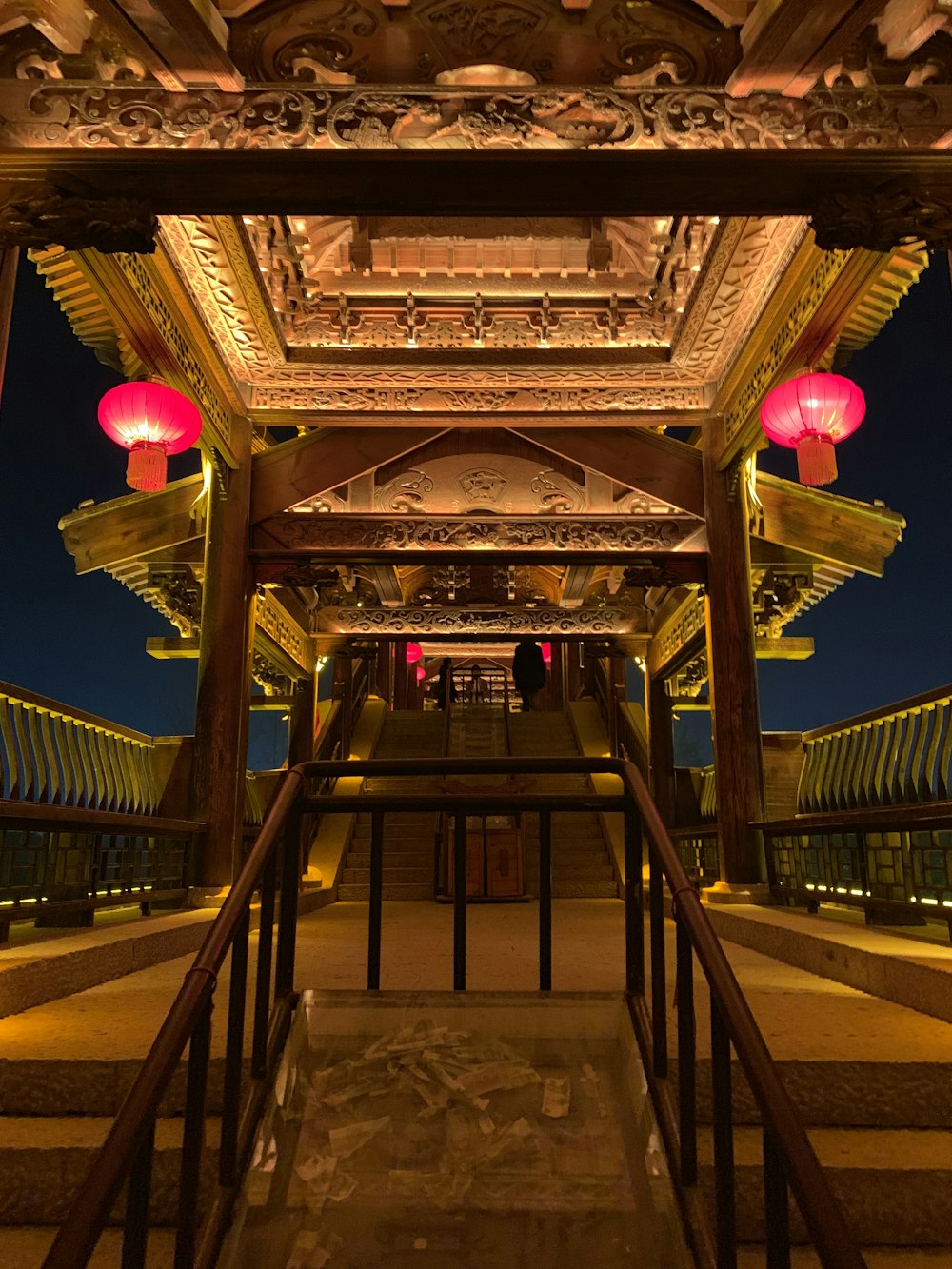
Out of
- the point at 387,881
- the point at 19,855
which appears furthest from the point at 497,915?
the point at 19,855

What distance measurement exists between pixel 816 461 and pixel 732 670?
2.01 metres

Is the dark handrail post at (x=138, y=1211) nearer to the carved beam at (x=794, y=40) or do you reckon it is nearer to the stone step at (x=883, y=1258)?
the stone step at (x=883, y=1258)

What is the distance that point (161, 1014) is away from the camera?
3074 millimetres

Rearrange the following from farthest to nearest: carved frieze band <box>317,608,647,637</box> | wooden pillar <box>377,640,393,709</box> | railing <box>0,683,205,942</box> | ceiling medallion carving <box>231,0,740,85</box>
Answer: wooden pillar <box>377,640,393,709</box> → carved frieze band <box>317,608,647,637</box> → railing <box>0,683,205,942</box> → ceiling medallion carving <box>231,0,740,85</box>

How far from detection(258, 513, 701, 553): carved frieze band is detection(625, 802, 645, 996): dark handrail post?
4480 millimetres

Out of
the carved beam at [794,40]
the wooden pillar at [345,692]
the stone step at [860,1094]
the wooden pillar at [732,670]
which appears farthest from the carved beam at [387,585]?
the stone step at [860,1094]

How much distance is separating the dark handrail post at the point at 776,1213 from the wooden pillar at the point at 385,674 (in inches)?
586

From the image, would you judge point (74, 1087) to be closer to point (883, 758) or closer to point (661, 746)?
point (883, 758)

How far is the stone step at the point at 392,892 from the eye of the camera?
9.30 metres

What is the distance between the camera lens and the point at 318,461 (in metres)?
7.19

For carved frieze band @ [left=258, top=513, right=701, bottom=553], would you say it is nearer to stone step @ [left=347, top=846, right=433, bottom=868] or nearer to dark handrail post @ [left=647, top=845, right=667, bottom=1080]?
stone step @ [left=347, top=846, right=433, bottom=868]

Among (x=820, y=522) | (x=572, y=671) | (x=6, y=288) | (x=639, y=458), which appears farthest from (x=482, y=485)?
(x=572, y=671)

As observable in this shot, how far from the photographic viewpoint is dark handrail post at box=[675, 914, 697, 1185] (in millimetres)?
2109

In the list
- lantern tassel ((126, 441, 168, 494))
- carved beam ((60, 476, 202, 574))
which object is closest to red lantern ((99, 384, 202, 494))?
lantern tassel ((126, 441, 168, 494))
